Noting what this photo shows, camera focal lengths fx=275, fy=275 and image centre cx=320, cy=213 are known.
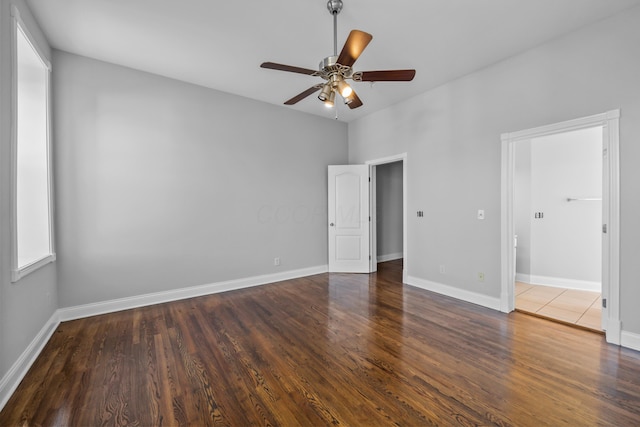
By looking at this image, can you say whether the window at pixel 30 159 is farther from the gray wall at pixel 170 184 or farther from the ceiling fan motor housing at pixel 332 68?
the ceiling fan motor housing at pixel 332 68

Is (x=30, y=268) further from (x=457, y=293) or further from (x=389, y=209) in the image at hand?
(x=389, y=209)

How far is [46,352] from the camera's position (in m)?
2.43

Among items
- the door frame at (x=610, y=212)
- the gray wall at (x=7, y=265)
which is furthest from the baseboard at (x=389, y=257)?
the gray wall at (x=7, y=265)

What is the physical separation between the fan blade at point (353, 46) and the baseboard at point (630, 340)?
330 cm

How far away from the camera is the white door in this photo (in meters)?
5.17

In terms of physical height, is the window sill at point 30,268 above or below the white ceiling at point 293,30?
below

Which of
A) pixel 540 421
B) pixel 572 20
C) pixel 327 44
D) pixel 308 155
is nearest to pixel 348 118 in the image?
pixel 308 155

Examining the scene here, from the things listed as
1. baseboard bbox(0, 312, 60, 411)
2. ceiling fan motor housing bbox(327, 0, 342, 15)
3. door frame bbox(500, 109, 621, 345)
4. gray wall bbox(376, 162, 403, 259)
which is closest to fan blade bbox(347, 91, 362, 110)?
ceiling fan motor housing bbox(327, 0, 342, 15)

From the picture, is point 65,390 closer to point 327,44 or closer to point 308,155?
point 327,44

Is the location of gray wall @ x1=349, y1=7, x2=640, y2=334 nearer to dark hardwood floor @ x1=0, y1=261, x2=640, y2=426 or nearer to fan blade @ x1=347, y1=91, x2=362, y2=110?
dark hardwood floor @ x1=0, y1=261, x2=640, y2=426

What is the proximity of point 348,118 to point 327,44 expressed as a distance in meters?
2.49

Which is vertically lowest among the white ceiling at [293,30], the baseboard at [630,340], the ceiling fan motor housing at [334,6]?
the baseboard at [630,340]

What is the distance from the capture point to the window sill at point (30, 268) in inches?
79.6

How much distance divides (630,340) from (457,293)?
1.59 meters
